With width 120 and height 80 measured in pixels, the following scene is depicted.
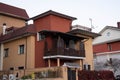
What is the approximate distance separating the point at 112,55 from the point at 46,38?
17140 millimetres

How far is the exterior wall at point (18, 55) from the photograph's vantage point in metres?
30.4

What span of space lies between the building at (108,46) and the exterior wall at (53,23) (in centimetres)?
1321

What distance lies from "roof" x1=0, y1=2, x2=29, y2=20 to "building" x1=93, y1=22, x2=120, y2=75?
1561 centimetres

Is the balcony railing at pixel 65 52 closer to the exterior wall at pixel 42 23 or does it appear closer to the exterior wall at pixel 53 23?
the exterior wall at pixel 53 23

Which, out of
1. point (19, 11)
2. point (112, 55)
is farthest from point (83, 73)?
point (19, 11)

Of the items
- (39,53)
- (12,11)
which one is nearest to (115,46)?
(39,53)

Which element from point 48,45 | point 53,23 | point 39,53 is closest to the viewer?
point 48,45

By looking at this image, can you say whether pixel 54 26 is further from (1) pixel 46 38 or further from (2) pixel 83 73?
(2) pixel 83 73

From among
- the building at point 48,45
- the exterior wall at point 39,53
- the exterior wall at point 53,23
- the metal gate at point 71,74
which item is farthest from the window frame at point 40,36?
the metal gate at point 71,74

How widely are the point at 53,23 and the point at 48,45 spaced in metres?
3.14

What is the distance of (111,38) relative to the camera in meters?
43.3

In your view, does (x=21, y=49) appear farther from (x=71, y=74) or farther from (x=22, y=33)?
(x=71, y=74)

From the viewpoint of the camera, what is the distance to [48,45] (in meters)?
28.8

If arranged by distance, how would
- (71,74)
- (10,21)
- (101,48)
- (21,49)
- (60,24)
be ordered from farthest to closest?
1. (101,48)
2. (10,21)
3. (21,49)
4. (60,24)
5. (71,74)
